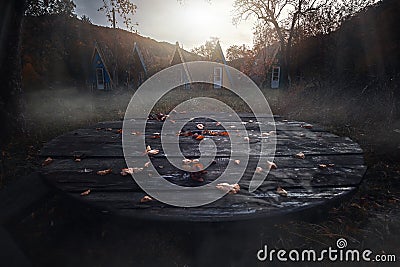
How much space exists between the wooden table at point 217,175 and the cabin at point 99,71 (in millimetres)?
12801

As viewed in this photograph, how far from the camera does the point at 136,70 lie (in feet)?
44.2

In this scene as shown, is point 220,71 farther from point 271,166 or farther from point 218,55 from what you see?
point 271,166

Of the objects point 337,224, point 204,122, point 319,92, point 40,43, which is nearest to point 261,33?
point 319,92

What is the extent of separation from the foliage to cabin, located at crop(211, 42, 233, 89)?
380 inches

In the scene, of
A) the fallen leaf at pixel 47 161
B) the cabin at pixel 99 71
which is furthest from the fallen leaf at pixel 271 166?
the cabin at pixel 99 71

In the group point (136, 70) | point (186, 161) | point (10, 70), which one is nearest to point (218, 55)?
point (136, 70)

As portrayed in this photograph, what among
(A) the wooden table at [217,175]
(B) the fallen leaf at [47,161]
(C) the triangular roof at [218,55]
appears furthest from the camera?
(C) the triangular roof at [218,55]

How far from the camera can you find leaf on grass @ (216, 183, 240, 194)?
111 centimetres

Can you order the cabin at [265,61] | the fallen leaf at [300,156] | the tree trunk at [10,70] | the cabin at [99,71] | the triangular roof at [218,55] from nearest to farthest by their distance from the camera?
the fallen leaf at [300,156]
the tree trunk at [10,70]
the cabin at [99,71]
the cabin at [265,61]
the triangular roof at [218,55]

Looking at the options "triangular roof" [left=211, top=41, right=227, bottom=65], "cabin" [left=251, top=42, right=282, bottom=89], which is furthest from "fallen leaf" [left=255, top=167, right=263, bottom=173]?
"triangular roof" [left=211, top=41, right=227, bottom=65]

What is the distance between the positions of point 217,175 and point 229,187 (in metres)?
0.17

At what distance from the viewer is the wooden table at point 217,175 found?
984 mm

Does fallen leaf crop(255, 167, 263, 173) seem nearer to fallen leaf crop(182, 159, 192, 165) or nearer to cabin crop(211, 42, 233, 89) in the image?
fallen leaf crop(182, 159, 192, 165)

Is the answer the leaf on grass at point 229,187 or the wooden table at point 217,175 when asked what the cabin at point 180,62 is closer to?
the wooden table at point 217,175
